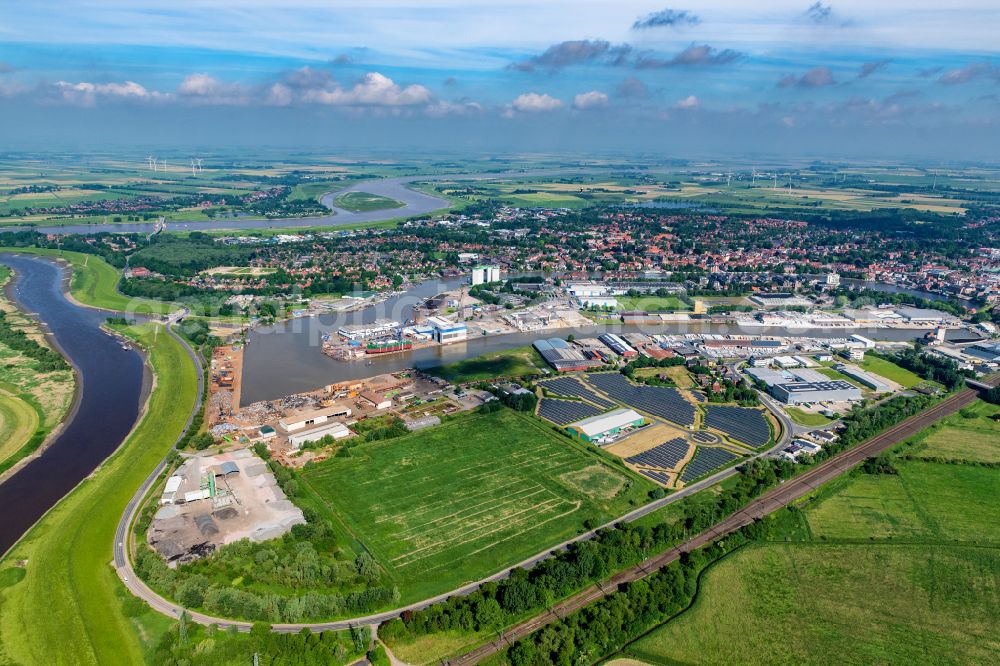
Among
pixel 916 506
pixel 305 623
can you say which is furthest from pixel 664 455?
pixel 305 623

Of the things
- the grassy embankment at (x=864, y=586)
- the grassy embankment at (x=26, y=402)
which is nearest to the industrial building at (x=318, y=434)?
the grassy embankment at (x=26, y=402)

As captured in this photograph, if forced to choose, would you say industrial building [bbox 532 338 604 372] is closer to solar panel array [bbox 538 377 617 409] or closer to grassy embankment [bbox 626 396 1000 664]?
solar panel array [bbox 538 377 617 409]

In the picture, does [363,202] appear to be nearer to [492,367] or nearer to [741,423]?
[492,367]

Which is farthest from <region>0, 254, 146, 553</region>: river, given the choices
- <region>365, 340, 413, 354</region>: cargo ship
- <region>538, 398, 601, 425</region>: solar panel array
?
<region>538, 398, 601, 425</region>: solar panel array

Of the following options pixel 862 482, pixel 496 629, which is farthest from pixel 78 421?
pixel 862 482

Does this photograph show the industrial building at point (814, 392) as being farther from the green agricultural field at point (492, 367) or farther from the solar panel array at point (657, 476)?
the green agricultural field at point (492, 367)
